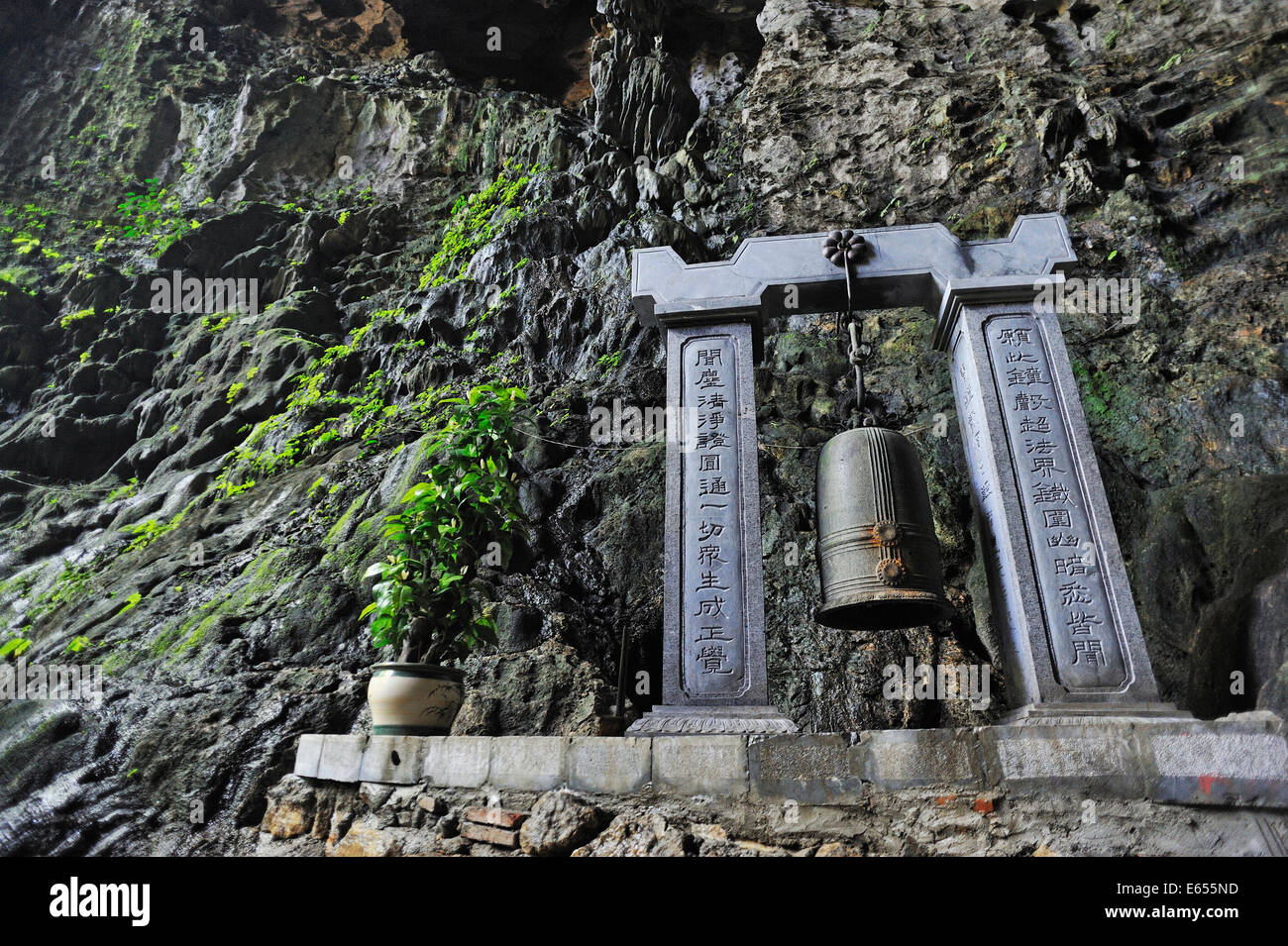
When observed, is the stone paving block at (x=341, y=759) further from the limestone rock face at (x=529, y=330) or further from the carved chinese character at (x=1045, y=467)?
the carved chinese character at (x=1045, y=467)

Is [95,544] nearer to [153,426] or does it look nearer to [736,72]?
[153,426]

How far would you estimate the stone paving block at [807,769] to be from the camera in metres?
2.90

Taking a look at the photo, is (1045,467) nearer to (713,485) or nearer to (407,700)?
(713,485)

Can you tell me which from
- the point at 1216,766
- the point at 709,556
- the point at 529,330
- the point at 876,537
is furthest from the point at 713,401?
the point at 529,330

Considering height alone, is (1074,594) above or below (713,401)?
below

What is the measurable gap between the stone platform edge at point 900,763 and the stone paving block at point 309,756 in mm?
455

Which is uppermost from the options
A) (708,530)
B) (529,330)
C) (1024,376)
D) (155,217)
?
(155,217)

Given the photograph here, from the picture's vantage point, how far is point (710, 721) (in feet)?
10.8

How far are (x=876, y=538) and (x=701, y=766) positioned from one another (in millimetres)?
1428

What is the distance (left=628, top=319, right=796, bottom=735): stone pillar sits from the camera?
3434mm

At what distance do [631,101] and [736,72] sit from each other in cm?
178

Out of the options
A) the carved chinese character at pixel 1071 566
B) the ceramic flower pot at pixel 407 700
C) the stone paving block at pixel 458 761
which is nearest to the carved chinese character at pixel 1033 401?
the carved chinese character at pixel 1071 566

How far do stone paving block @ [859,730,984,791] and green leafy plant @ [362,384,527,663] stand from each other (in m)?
2.00

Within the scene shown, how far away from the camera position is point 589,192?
35.1 ft
